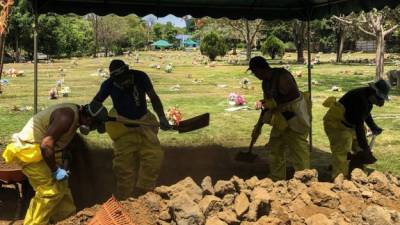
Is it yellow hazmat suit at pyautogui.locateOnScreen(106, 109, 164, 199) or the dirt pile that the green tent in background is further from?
→ the dirt pile

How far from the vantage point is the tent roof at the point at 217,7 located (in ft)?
25.8

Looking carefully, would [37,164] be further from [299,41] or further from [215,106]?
[299,41]

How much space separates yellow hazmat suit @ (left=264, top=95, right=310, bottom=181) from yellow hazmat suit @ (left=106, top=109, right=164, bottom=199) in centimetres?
146

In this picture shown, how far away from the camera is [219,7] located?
8.74 metres

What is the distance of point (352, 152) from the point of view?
712 centimetres

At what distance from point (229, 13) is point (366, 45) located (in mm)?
55914

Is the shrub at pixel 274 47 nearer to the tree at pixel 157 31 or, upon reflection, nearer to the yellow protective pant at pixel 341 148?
the yellow protective pant at pixel 341 148

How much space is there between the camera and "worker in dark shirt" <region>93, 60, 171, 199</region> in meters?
5.87

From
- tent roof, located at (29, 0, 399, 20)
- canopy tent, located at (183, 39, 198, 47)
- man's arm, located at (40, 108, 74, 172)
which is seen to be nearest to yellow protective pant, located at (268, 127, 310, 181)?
tent roof, located at (29, 0, 399, 20)

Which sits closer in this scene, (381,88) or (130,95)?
(130,95)

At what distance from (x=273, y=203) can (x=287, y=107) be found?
Answer: 194 cm

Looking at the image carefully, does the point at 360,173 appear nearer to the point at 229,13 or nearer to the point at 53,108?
the point at 53,108

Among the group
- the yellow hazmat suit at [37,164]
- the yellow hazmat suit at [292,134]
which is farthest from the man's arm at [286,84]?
the yellow hazmat suit at [37,164]

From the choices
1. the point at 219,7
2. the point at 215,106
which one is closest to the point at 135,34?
the point at 215,106
